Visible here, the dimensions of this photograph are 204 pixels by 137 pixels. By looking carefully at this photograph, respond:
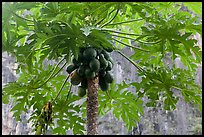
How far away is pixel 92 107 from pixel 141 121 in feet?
12.0

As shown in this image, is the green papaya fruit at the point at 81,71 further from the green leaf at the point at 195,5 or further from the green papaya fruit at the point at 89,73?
the green leaf at the point at 195,5

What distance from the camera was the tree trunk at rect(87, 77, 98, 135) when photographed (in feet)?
3.66

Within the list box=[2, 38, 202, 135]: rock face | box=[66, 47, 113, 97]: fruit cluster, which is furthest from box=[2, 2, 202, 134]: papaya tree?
box=[2, 38, 202, 135]: rock face

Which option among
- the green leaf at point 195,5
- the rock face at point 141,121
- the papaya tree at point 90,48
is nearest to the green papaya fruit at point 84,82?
the papaya tree at point 90,48

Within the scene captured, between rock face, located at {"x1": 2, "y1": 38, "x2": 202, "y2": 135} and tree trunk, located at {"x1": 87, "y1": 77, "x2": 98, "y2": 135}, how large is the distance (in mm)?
3319

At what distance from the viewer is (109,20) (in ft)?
4.41

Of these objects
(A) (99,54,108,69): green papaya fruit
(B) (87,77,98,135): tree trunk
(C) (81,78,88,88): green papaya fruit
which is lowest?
(B) (87,77,98,135): tree trunk

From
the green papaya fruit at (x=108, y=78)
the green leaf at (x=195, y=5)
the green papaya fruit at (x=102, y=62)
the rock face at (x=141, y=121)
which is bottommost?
the green papaya fruit at (x=108, y=78)

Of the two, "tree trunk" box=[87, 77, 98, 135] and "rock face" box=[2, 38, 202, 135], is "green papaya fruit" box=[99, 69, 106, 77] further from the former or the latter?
"rock face" box=[2, 38, 202, 135]

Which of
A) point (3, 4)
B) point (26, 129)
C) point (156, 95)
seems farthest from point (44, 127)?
point (26, 129)

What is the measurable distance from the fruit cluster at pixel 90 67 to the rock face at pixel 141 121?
127 inches

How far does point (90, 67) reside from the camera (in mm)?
1196

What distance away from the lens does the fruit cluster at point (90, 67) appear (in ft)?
3.92

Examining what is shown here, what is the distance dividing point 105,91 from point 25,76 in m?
0.32
